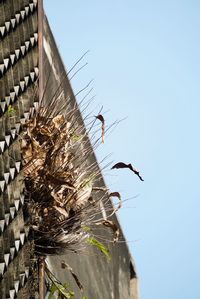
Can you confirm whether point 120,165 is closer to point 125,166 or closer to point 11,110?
point 125,166

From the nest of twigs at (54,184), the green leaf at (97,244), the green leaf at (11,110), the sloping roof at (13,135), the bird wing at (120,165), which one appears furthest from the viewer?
the green leaf at (97,244)

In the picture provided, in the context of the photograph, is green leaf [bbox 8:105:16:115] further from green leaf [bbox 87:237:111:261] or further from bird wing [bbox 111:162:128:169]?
green leaf [bbox 87:237:111:261]

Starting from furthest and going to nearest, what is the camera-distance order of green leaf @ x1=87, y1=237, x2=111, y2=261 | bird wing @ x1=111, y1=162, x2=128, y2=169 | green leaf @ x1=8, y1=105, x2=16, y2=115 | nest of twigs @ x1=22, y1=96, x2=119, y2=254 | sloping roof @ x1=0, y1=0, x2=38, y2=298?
green leaf @ x1=87, y1=237, x2=111, y2=261
bird wing @ x1=111, y1=162, x2=128, y2=169
nest of twigs @ x1=22, y1=96, x2=119, y2=254
green leaf @ x1=8, y1=105, x2=16, y2=115
sloping roof @ x1=0, y1=0, x2=38, y2=298

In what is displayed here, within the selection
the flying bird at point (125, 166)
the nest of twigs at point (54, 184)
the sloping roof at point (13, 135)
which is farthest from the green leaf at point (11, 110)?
the flying bird at point (125, 166)

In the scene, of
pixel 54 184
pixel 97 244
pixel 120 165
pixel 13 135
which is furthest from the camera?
pixel 97 244

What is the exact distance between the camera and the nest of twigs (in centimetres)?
664

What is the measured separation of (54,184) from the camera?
667 centimetres

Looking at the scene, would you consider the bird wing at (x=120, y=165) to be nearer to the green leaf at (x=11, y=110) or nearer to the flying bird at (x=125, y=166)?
the flying bird at (x=125, y=166)

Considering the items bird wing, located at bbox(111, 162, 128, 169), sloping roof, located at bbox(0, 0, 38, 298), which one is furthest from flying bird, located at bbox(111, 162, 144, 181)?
sloping roof, located at bbox(0, 0, 38, 298)

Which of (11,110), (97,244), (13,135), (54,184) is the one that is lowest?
(97,244)

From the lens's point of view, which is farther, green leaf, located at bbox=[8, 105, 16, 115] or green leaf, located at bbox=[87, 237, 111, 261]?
green leaf, located at bbox=[87, 237, 111, 261]

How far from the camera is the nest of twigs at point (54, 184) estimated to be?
664cm

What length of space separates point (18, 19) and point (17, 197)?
149cm

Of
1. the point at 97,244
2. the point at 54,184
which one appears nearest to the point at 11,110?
the point at 54,184
